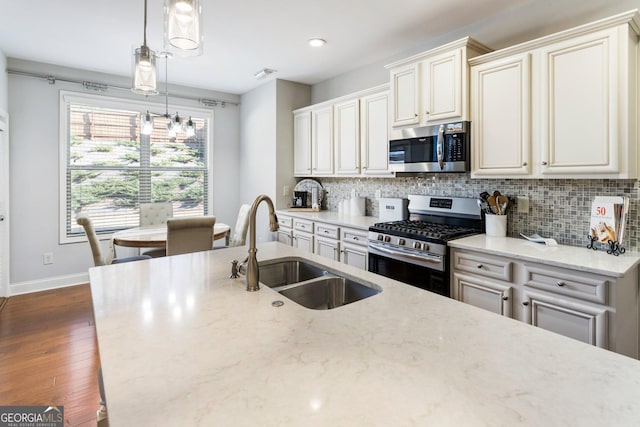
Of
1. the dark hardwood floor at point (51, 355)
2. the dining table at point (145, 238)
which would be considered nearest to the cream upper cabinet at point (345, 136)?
the dining table at point (145, 238)

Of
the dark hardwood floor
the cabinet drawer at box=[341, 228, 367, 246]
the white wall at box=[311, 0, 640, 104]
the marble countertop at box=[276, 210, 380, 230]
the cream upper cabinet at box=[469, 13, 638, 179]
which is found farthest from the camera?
the marble countertop at box=[276, 210, 380, 230]

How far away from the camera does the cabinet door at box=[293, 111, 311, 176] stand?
449 cm

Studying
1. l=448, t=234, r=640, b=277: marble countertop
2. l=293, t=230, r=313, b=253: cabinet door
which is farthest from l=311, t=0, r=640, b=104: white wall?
l=293, t=230, r=313, b=253: cabinet door

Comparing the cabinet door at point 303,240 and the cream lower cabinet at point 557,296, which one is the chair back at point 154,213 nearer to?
the cabinet door at point 303,240

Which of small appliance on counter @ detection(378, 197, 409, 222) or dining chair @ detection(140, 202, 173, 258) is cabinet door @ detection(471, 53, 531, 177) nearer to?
small appliance on counter @ detection(378, 197, 409, 222)

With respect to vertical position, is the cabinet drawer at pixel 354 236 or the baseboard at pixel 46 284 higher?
the cabinet drawer at pixel 354 236

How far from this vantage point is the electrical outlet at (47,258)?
4.17 m

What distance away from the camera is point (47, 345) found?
2.81m

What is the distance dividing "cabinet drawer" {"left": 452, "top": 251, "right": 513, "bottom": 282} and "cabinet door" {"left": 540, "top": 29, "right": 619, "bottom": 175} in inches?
26.8

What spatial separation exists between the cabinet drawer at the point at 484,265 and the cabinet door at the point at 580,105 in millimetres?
682

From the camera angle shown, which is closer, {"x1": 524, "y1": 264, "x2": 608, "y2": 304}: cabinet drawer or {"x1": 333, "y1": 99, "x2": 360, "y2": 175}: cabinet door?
{"x1": 524, "y1": 264, "x2": 608, "y2": 304}: cabinet drawer

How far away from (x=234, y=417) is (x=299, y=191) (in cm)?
417

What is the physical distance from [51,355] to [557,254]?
142 inches

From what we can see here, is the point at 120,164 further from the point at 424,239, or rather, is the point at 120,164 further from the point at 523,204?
the point at 523,204
